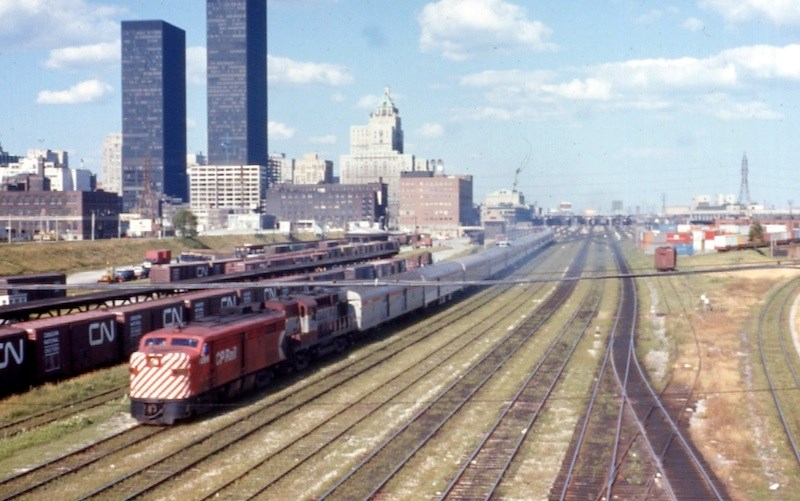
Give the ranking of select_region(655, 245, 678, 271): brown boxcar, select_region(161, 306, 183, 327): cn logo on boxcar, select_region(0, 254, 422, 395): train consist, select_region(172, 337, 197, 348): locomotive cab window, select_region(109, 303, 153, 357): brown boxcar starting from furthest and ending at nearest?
select_region(655, 245, 678, 271): brown boxcar
select_region(161, 306, 183, 327): cn logo on boxcar
select_region(109, 303, 153, 357): brown boxcar
select_region(0, 254, 422, 395): train consist
select_region(172, 337, 197, 348): locomotive cab window

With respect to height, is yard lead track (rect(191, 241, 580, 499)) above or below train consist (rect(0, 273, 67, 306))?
below

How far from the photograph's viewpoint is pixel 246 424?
24719 millimetres

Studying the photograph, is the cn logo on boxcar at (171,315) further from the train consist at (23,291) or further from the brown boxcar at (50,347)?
the train consist at (23,291)

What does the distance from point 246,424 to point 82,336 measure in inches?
430

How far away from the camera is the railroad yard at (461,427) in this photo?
19.4m

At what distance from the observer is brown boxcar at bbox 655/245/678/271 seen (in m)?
68.0

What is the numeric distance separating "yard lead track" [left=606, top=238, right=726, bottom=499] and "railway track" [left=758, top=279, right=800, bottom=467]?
118 inches

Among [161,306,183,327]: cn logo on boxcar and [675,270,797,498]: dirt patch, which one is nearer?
[675,270,797,498]: dirt patch

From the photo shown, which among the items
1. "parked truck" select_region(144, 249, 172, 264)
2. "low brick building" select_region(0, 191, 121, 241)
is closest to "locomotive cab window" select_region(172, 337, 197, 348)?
"parked truck" select_region(144, 249, 172, 264)

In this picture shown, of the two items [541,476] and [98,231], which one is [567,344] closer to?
[541,476]

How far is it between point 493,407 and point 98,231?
387 ft

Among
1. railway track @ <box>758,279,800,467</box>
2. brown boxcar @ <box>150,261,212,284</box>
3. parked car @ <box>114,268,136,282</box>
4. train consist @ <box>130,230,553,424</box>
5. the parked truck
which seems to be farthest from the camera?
the parked truck

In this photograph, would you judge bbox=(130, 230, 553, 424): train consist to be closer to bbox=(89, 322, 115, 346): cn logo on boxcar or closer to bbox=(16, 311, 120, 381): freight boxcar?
bbox=(16, 311, 120, 381): freight boxcar

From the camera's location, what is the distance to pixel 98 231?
132375mm
